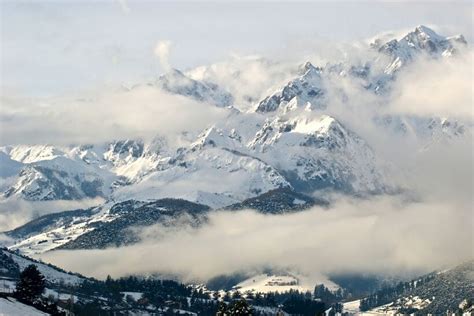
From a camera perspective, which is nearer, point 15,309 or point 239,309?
point 15,309

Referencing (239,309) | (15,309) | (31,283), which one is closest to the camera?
(15,309)

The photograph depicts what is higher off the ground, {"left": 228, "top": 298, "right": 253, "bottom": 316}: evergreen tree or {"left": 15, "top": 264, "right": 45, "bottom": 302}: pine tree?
{"left": 15, "top": 264, "right": 45, "bottom": 302}: pine tree

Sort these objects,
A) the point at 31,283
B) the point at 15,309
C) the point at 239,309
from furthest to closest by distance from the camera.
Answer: the point at 31,283
the point at 239,309
the point at 15,309

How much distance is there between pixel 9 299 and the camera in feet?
520

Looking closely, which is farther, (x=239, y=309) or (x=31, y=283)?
(x=31, y=283)

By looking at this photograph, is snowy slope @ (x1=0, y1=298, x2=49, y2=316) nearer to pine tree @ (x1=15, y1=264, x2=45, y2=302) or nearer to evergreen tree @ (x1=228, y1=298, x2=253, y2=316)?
evergreen tree @ (x1=228, y1=298, x2=253, y2=316)

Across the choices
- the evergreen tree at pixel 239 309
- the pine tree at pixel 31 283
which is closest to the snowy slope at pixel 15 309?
the evergreen tree at pixel 239 309

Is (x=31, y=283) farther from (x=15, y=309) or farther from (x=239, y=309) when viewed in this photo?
(x=239, y=309)

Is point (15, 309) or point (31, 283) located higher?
point (31, 283)

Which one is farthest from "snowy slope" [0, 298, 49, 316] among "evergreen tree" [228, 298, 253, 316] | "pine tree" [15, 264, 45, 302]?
"pine tree" [15, 264, 45, 302]

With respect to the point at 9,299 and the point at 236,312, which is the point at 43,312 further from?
the point at 236,312

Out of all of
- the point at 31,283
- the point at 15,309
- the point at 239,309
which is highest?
the point at 31,283

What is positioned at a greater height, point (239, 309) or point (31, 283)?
point (31, 283)

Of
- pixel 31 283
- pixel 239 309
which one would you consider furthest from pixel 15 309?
pixel 31 283
